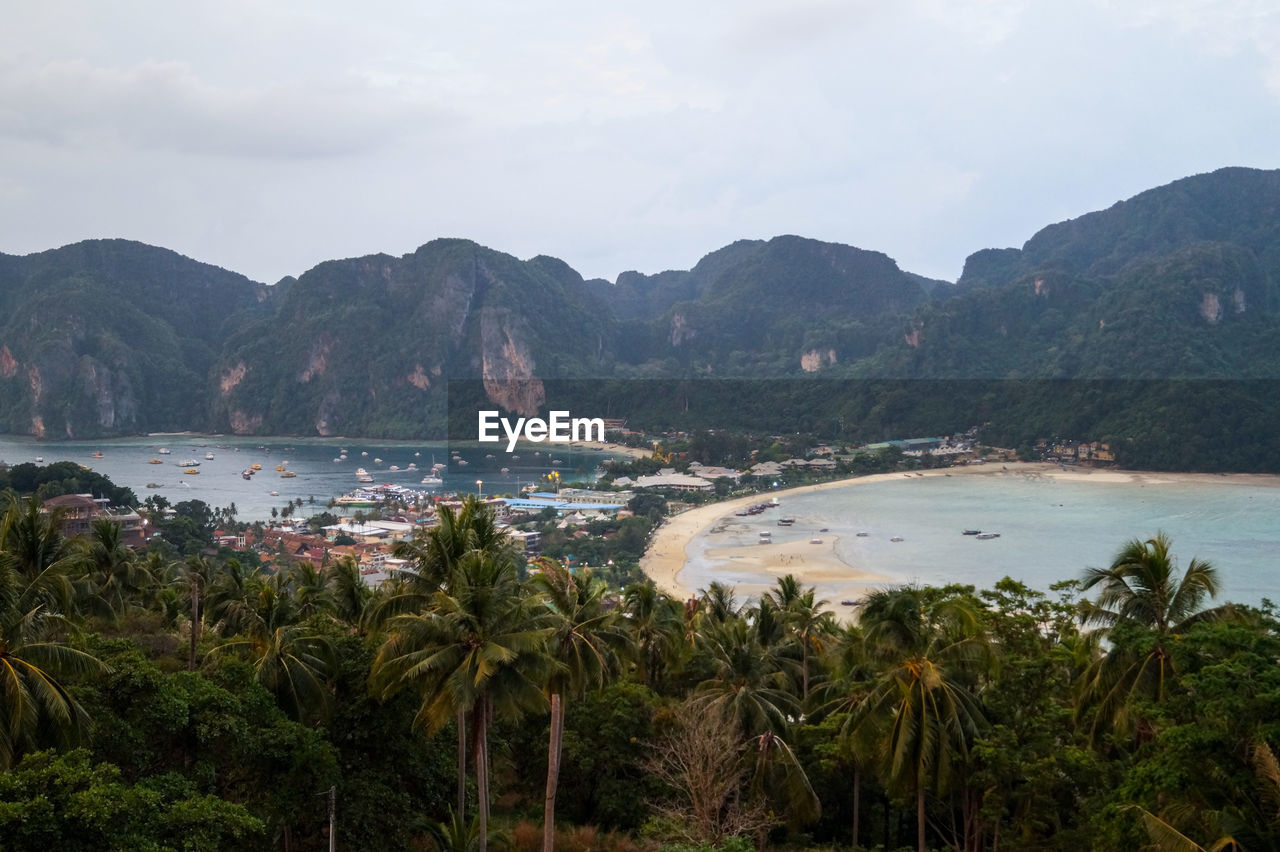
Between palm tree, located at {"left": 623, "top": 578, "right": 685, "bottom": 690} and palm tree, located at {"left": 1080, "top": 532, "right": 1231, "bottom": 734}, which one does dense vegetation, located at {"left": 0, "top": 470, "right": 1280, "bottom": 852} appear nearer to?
palm tree, located at {"left": 1080, "top": 532, "right": 1231, "bottom": 734}

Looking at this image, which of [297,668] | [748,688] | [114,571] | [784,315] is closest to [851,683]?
[748,688]

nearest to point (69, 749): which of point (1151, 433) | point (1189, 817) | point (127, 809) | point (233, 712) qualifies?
point (127, 809)

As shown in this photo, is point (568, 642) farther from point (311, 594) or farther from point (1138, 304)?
point (1138, 304)

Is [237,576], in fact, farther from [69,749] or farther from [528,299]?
[528,299]

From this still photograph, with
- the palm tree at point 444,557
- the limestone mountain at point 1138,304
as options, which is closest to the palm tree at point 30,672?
the palm tree at point 444,557

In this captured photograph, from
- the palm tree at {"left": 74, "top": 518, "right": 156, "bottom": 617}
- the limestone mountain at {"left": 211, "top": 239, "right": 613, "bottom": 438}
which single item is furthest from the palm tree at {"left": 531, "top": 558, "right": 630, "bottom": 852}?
the limestone mountain at {"left": 211, "top": 239, "right": 613, "bottom": 438}
